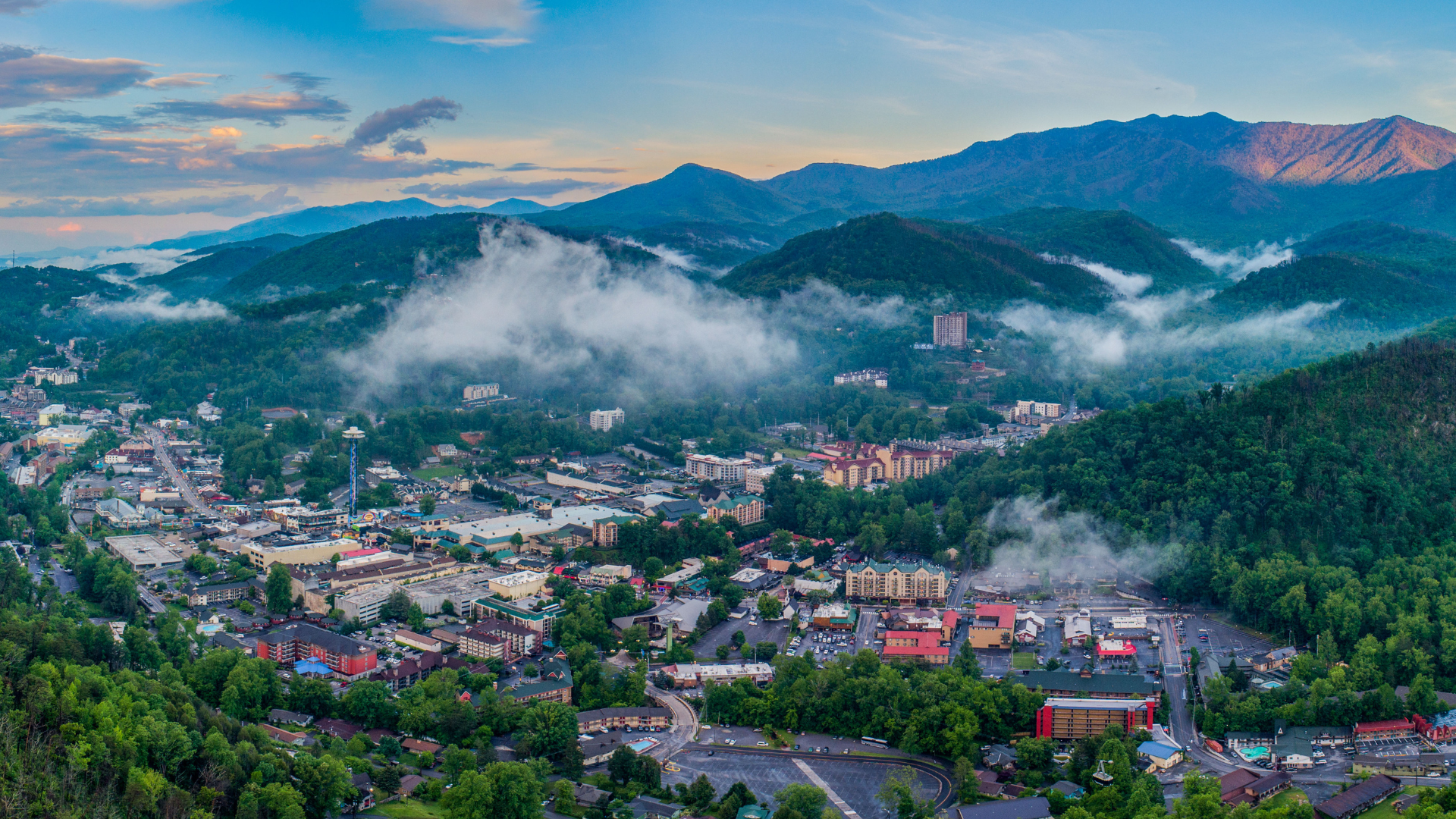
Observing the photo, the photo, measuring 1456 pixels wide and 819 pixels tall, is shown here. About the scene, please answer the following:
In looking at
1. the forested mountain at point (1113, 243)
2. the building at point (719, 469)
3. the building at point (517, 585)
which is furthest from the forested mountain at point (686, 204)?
the building at point (517, 585)

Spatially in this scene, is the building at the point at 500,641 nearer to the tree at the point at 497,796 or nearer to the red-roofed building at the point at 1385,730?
the tree at the point at 497,796

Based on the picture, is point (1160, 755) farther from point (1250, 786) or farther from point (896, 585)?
point (896, 585)

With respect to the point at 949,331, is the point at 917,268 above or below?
above

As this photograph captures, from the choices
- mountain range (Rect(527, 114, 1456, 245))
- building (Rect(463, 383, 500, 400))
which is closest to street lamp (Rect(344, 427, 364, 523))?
building (Rect(463, 383, 500, 400))

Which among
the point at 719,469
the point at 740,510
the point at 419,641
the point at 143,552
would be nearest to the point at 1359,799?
the point at 419,641

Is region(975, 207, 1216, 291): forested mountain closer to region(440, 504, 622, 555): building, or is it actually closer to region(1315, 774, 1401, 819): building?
region(440, 504, 622, 555): building

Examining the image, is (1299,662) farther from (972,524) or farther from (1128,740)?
(972,524)

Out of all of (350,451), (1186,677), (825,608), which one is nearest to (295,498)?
(350,451)
